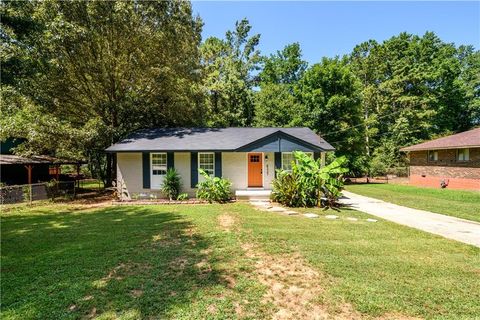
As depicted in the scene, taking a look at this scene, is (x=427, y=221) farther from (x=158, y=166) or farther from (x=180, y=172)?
(x=158, y=166)

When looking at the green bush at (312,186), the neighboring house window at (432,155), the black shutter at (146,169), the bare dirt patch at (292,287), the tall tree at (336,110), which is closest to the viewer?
the bare dirt patch at (292,287)

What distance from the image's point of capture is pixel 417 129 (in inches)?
1300

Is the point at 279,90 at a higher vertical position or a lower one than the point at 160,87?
higher

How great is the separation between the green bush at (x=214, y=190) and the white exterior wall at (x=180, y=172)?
42.0 inches

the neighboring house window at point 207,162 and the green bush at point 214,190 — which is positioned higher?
the neighboring house window at point 207,162

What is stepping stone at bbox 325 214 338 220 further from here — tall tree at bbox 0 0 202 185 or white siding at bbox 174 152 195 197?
tall tree at bbox 0 0 202 185

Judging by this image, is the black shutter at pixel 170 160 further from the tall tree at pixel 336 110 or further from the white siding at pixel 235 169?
the tall tree at pixel 336 110

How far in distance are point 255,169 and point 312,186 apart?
4.17 m

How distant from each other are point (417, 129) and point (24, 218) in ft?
126

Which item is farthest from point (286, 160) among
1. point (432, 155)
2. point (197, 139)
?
point (432, 155)

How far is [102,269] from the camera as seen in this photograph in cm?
527

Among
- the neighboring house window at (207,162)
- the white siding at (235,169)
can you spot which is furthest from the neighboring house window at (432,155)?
the neighboring house window at (207,162)

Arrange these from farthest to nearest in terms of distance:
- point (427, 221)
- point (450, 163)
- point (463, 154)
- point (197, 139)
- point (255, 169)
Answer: point (450, 163), point (463, 154), point (197, 139), point (255, 169), point (427, 221)

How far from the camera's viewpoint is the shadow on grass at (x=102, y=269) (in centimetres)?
401
